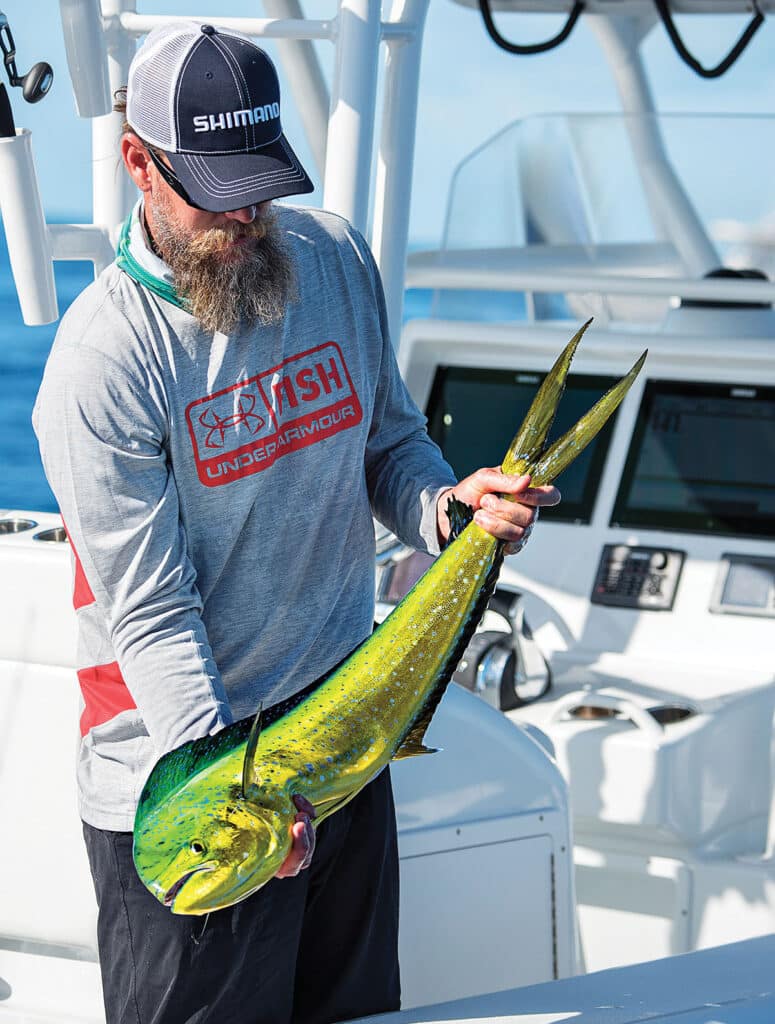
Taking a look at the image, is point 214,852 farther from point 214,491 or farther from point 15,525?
point 15,525

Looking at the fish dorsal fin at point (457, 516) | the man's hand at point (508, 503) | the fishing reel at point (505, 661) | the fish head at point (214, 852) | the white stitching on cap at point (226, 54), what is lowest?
the fishing reel at point (505, 661)

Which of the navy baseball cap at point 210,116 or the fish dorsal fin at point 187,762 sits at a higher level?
the navy baseball cap at point 210,116

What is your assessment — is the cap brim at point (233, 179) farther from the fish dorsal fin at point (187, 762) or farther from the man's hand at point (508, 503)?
the fish dorsal fin at point (187, 762)

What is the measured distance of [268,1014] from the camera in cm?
166

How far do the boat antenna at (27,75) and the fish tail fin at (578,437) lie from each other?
4.31ft

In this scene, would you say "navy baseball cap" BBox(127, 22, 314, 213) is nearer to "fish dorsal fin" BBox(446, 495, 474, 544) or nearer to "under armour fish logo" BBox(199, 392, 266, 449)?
"under armour fish logo" BBox(199, 392, 266, 449)

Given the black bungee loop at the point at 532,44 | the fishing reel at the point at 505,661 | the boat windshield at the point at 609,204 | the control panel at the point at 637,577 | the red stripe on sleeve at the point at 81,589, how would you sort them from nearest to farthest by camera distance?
the red stripe on sleeve at the point at 81,589 < the fishing reel at the point at 505,661 < the control panel at the point at 637,577 < the black bungee loop at the point at 532,44 < the boat windshield at the point at 609,204

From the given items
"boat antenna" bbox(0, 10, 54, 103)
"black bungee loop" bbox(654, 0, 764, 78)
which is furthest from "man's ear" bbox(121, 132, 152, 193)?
"black bungee loop" bbox(654, 0, 764, 78)

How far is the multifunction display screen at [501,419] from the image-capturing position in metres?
3.94

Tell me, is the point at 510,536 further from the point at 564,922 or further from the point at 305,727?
the point at 564,922

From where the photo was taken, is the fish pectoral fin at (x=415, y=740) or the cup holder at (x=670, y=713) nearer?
the fish pectoral fin at (x=415, y=740)

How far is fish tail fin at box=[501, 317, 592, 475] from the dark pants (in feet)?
1.74

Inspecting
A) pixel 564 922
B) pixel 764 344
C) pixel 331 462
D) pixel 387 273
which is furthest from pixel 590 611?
pixel 331 462

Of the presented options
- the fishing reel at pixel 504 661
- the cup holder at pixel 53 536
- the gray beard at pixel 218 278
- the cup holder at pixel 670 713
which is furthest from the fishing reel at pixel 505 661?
the gray beard at pixel 218 278
